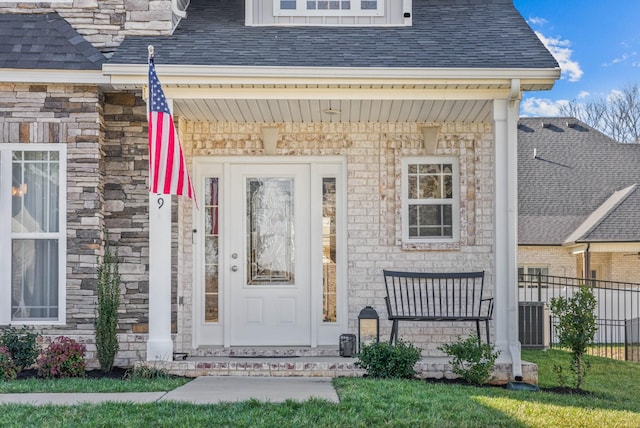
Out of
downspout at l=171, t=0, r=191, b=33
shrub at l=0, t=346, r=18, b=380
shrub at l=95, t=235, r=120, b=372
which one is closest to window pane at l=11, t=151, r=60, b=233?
shrub at l=95, t=235, r=120, b=372

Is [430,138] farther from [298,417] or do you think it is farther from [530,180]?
[530,180]

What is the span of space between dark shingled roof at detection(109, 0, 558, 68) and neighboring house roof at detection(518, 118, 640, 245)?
9781mm

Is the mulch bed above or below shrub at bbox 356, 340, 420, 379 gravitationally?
below

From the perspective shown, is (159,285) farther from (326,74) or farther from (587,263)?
(587,263)

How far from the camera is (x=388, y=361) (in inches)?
276

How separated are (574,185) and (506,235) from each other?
13.5 m

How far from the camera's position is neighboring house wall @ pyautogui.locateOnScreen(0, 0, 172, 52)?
26.6 feet

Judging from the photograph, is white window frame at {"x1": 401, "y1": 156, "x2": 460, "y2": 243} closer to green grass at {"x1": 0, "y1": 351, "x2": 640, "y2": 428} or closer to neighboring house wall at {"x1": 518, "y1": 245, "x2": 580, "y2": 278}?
green grass at {"x1": 0, "y1": 351, "x2": 640, "y2": 428}

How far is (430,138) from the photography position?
8727 millimetres

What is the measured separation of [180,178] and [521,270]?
1355 centimetres

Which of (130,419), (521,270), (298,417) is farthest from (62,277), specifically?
(521,270)

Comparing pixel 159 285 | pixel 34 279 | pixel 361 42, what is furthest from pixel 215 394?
pixel 361 42

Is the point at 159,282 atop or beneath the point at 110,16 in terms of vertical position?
beneath

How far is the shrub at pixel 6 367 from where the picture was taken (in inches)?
276
